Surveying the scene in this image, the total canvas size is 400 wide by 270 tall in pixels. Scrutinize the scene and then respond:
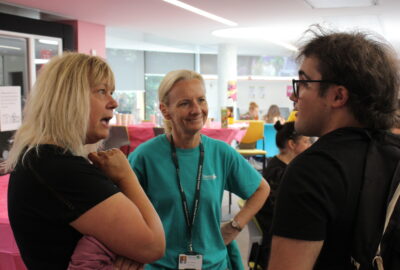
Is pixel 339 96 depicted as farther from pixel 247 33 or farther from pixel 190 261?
pixel 247 33

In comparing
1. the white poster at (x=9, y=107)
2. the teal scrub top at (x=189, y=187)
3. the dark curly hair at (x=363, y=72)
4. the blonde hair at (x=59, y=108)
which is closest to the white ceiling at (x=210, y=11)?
the white poster at (x=9, y=107)

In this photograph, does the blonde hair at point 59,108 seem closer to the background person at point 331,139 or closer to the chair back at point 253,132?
the background person at point 331,139

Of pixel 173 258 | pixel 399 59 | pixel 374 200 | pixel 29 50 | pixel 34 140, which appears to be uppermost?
pixel 29 50

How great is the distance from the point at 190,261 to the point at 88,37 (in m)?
6.65

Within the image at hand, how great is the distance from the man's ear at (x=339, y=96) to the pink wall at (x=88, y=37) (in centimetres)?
672

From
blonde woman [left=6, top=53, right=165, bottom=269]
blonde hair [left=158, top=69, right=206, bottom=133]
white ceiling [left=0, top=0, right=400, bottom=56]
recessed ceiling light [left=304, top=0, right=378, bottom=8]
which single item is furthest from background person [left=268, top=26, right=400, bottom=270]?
recessed ceiling light [left=304, top=0, right=378, bottom=8]

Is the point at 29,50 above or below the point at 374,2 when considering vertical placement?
below

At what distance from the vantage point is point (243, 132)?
7.05m

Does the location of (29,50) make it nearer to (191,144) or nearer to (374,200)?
(191,144)

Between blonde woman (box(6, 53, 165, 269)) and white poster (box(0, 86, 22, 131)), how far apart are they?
4.42 m

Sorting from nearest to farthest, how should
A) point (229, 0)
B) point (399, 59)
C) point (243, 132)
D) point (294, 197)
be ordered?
point (294, 197) → point (399, 59) → point (229, 0) → point (243, 132)

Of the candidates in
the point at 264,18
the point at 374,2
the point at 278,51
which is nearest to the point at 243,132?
the point at 264,18

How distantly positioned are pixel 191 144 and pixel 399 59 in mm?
970

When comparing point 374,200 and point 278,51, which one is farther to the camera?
point 278,51
